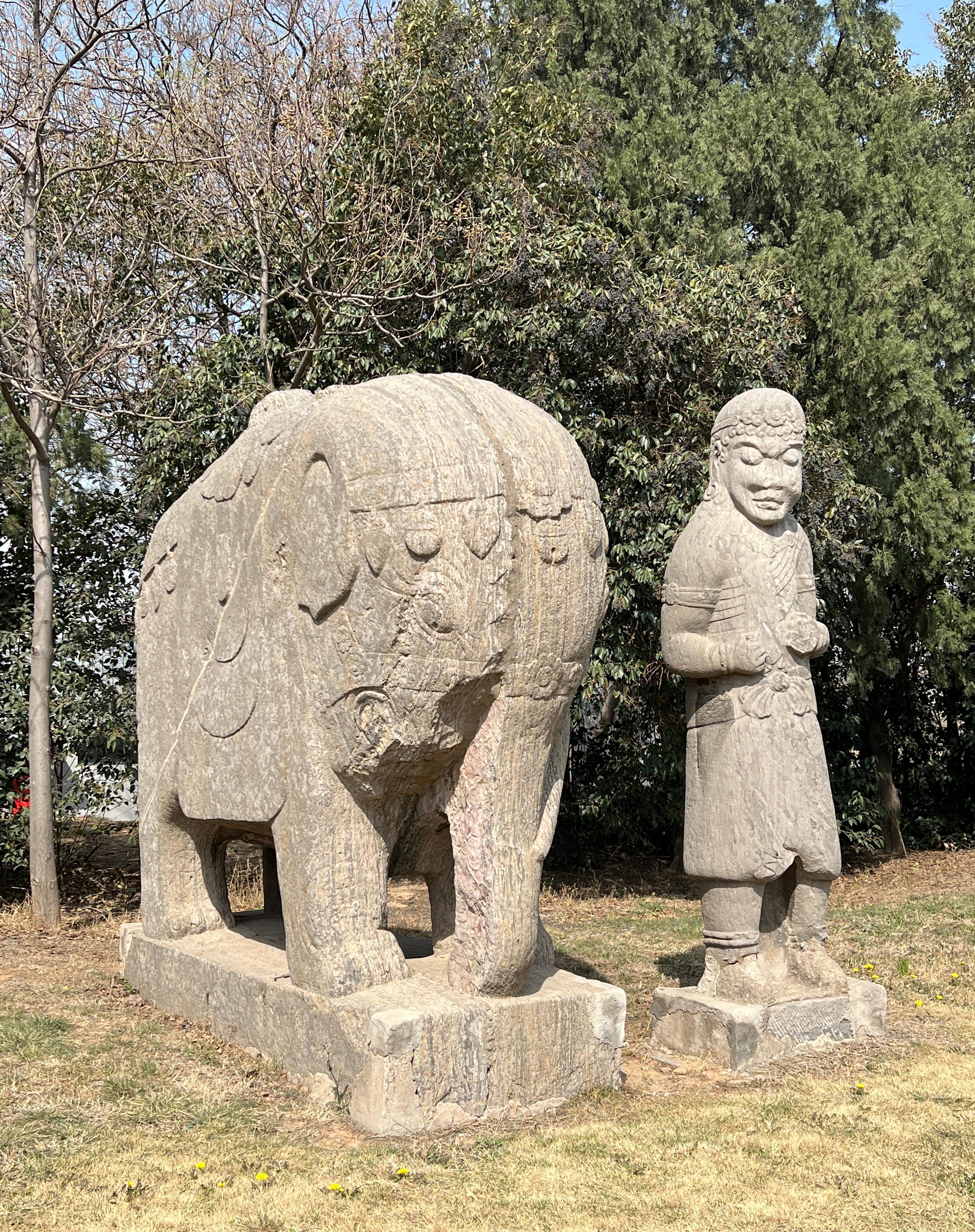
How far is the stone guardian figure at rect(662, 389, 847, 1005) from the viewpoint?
5320mm

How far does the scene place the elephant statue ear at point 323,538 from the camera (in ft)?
14.6

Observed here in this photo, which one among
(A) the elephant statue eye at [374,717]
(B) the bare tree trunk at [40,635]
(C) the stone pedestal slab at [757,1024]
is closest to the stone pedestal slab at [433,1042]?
(C) the stone pedestal slab at [757,1024]

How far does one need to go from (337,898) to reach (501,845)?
70 cm

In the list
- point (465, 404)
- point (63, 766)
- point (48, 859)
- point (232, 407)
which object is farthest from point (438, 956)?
point (63, 766)

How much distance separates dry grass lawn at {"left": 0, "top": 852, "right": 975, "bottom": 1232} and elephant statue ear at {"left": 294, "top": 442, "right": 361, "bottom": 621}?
183cm

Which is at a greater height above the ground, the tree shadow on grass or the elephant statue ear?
the elephant statue ear

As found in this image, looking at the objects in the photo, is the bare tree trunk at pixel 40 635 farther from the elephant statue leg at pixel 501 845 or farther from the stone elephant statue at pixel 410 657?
the elephant statue leg at pixel 501 845

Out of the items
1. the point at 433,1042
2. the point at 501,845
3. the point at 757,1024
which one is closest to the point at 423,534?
the point at 501,845

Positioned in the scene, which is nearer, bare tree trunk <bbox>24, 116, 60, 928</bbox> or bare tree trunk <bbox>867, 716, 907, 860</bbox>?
bare tree trunk <bbox>24, 116, 60, 928</bbox>

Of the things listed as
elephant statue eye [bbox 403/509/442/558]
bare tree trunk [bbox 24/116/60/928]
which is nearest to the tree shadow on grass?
elephant statue eye [bbox 403/509/442/558]

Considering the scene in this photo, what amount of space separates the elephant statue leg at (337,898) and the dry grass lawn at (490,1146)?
483 mm

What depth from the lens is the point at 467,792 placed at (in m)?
4.50

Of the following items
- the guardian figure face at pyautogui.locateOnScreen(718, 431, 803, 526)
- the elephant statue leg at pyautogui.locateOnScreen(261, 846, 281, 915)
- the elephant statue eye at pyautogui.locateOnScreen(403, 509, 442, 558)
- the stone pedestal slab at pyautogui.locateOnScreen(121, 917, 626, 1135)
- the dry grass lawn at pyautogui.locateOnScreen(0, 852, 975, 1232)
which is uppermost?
the guardian figure face at pyautogui.locateOnScreen(718, 431, 803, 526)

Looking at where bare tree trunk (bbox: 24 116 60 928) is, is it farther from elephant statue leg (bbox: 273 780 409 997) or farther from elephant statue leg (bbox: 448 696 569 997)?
elephant statue leg (bbox: 448 696 569 997)
